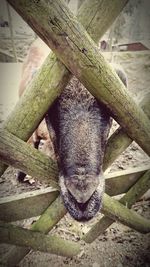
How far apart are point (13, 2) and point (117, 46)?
988 centimetres

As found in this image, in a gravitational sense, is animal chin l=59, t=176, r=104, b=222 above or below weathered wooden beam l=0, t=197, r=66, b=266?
above

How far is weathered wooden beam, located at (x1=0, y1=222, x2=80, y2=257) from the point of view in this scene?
2660mm

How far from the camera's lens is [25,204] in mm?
2650

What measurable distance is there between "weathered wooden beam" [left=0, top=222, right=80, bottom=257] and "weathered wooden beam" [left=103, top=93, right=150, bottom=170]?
1.00 meters

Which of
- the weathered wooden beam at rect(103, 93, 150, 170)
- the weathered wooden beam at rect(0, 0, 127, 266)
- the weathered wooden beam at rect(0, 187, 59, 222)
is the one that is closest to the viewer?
the weathered wooden beam at rect(0, 0, 127, 266)

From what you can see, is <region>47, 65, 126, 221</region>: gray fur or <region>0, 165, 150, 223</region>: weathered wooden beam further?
<region>0, 165, 150, 223</region>: weathered wooden beam

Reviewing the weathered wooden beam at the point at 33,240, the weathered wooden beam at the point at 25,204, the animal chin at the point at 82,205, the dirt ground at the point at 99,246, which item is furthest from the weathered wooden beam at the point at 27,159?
the dirt ground at the point at 99,246

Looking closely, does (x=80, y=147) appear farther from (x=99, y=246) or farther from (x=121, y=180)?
(x=99, y=246)

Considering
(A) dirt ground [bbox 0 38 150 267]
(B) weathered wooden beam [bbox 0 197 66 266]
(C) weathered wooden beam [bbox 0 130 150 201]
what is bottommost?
(A) dirt ground [bbox 0 38 150 267]

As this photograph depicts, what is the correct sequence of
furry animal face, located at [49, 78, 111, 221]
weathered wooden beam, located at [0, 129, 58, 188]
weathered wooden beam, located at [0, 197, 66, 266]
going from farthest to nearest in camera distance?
weathered wooden beam, located at [0, 197, 66, 266]
furry animal face, located at [49, 78, 111, 221]
weathered wooden beam, located at [0, 129, 58, 188]

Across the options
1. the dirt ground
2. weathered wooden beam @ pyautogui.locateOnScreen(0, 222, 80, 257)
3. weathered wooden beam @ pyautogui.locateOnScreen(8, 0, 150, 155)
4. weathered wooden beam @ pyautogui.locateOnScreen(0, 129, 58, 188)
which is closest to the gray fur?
weathered wooden beam @ pyautogui.locateOnScreen(0, 129, 58, 188)

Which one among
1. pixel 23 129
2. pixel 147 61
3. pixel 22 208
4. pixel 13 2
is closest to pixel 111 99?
pixel 23 129

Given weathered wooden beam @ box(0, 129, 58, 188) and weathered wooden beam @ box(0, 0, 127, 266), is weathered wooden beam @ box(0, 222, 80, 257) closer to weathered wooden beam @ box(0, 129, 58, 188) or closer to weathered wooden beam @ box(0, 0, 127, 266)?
weathered wooden beam @ box(0, 129, 58, 188)

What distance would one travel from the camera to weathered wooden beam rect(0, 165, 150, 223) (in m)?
2.60
